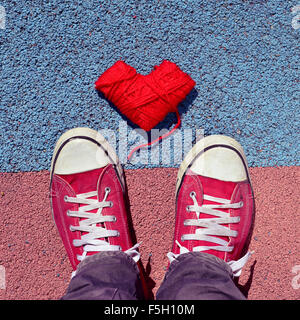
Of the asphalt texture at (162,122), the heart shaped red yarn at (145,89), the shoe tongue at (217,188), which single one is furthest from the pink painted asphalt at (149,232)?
the heart shaped red yarn at (145,89)

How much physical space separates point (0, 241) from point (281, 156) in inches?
41.2

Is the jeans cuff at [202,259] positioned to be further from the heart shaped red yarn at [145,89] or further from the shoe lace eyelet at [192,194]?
the heart shaped red yarn at [145,89]

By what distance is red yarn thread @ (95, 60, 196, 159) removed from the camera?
91cm

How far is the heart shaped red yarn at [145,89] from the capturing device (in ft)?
3.00

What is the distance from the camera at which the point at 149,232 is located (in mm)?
1036

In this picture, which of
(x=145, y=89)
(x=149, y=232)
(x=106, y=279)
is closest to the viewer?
(x=106, y=279)

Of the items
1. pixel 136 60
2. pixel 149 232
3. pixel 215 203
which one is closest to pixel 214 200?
pixel 215 203

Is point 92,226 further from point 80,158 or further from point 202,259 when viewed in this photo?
point 202,259

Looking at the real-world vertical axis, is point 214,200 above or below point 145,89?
below

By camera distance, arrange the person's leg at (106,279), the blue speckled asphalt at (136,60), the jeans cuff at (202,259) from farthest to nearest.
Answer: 1. the blue speckled asphalt at (136,60)
2. the jeans cuff at (202,259)
3. the person's leg at (106,279)

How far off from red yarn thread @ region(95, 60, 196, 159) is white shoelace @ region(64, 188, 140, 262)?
0.29 metres

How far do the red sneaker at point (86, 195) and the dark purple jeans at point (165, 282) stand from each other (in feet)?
0.27

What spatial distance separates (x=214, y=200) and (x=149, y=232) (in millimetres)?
257

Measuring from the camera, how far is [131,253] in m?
0.96
